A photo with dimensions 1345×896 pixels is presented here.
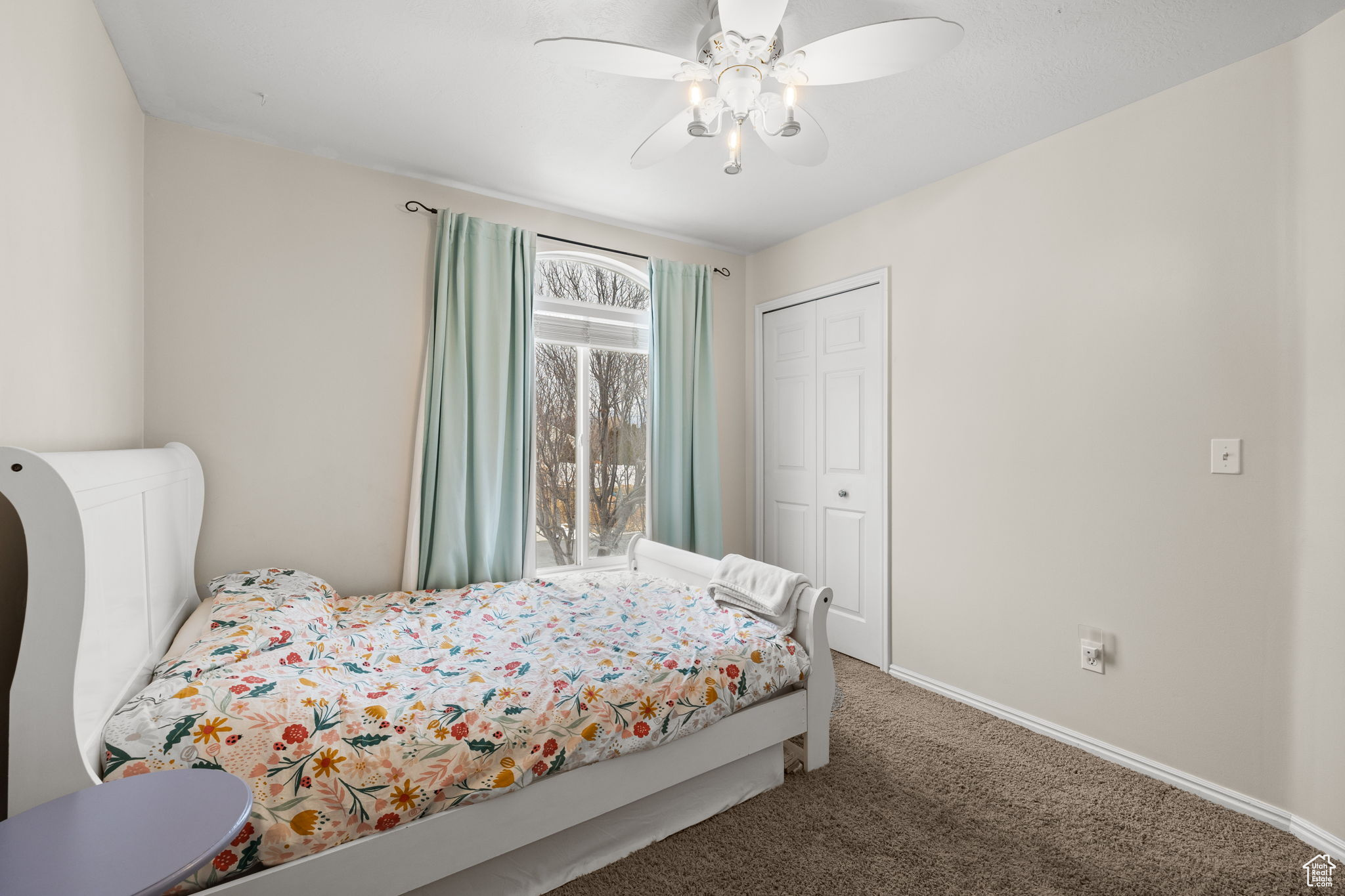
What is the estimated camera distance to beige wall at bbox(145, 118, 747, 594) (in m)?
2.44

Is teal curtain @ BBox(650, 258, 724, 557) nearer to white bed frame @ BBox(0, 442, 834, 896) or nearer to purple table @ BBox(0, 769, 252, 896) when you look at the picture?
white bed frame @ BBox(0, 442, 834, 896)

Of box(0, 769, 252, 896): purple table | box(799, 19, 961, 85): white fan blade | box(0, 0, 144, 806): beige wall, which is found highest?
box(799, 19, 961, 85): white fan blade

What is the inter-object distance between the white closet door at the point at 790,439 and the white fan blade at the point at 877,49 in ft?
6.41

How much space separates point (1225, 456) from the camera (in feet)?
6.66

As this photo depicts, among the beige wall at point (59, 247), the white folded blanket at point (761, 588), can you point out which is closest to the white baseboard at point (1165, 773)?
the white folded blanket at point (761, 588)

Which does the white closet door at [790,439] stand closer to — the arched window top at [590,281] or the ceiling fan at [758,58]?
the arched window top at [590,281]

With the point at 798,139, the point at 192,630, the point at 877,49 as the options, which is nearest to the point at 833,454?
the point at 798,139

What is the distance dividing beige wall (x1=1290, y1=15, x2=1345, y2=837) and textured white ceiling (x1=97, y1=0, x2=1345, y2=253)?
245 mm

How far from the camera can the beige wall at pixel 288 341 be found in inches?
96.0

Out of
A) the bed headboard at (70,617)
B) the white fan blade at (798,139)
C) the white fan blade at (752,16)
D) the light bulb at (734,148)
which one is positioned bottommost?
the bed headboard at (70,617)

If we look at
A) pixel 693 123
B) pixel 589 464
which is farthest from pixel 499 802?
pixel 589 464

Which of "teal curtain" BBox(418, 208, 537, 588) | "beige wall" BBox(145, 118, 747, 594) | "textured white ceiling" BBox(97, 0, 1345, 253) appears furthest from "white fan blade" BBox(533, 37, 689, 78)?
"beige wall" BBox(145, 118, 747, 594)

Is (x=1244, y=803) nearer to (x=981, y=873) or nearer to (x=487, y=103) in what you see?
(x=981, y=873)

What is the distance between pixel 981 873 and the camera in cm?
170
